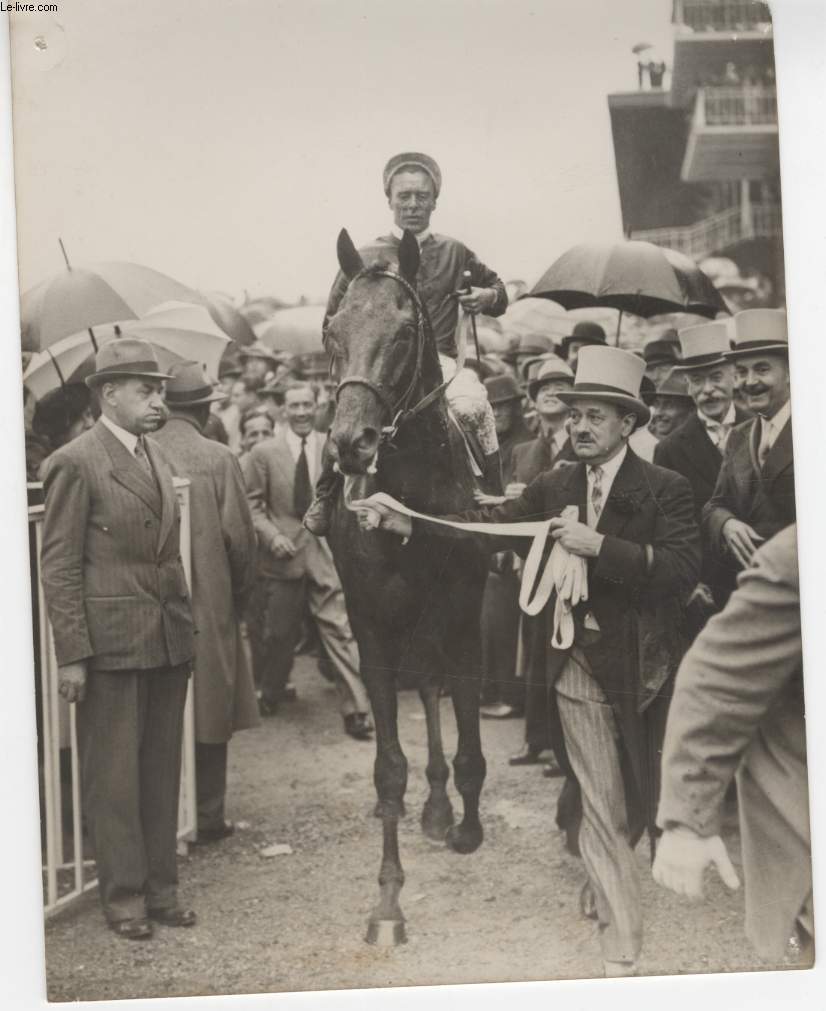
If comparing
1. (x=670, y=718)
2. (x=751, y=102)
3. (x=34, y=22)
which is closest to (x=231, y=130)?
(x=34, y=22)

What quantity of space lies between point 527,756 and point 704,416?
1462 mm

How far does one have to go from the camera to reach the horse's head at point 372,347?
4.14 m

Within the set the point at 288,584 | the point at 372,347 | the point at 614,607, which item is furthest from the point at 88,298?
the point at 614,607

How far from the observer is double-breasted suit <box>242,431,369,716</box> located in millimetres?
4320

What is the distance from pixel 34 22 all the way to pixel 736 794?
3.92 metres

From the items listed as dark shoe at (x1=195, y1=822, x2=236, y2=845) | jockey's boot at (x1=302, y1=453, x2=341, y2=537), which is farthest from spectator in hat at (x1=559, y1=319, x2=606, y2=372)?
dark shoe at (x1=195, y1=822, x2=236, y2=845)

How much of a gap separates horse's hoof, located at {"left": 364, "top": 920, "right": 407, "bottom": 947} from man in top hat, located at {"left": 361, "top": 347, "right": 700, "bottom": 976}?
2.42ft

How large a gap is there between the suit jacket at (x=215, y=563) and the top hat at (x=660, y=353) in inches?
63.4

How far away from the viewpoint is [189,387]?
4.30 metres

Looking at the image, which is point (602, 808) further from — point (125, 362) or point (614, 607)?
point (125, 362)

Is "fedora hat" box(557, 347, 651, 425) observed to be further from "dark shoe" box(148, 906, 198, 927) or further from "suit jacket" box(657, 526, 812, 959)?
"dark shoe" box(148, 906, 198, 927)

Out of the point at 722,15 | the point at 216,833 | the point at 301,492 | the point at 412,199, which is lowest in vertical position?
the point at 216,833

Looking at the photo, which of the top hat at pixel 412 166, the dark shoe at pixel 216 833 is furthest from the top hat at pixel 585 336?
the dark shoe at pixel 216 833

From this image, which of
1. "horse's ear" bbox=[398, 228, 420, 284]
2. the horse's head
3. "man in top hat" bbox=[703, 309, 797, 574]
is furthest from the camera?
"man in top hat" bbox=[703, 309, 797, 574]
